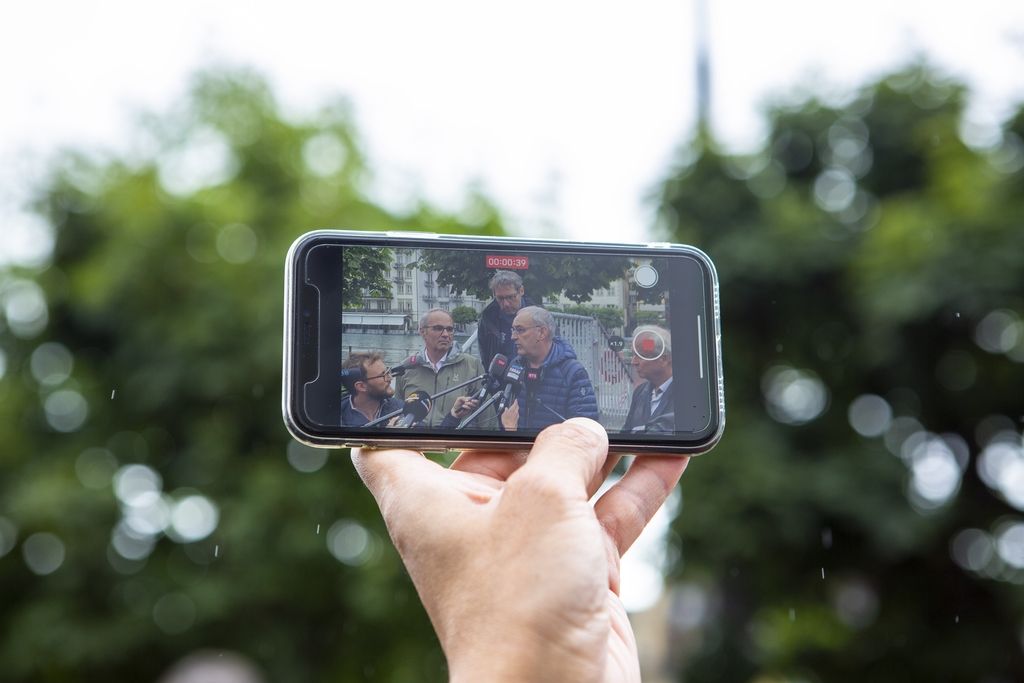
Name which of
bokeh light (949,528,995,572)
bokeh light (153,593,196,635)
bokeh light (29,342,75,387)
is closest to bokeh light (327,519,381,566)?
bokeh light (153,593,196,635)

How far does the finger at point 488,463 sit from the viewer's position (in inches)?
64.7

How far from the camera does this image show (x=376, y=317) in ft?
5.27

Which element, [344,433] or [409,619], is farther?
[409,619]

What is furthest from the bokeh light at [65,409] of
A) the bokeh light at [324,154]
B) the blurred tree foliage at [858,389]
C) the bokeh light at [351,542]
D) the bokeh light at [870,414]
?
the bokeh light at [870,414]

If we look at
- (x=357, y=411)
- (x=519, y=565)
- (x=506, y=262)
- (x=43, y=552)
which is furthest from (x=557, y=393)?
(x=43, y=552)

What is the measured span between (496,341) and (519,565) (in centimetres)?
54

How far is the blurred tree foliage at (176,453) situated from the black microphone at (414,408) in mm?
5830

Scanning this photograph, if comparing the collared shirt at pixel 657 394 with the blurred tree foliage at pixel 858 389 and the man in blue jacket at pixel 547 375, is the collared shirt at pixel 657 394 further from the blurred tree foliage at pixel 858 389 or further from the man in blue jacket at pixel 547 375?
the blurred tree foliage at pixel 858 389

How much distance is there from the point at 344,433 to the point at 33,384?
8949 mm

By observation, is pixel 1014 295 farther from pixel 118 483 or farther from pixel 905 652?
pixel 118 483

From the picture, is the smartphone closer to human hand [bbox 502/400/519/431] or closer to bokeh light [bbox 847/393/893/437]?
human hand [bbox 502/400/519/431]

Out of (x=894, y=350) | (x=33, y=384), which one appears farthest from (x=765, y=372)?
(x=33, y=384)

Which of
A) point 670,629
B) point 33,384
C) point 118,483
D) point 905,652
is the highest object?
point 33,384

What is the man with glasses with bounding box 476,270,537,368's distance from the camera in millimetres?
1625
